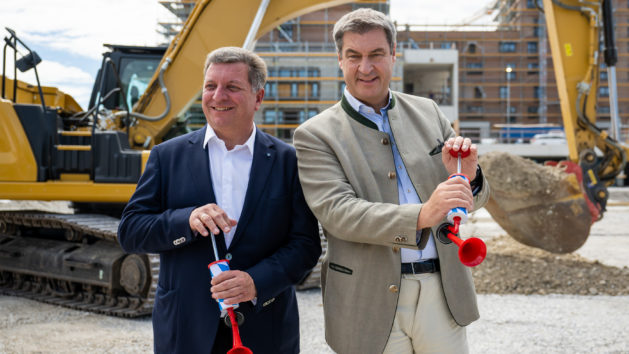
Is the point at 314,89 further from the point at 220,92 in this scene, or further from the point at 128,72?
the point at 220,92

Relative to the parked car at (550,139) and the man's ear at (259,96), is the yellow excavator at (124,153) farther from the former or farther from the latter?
the parked car at (550,139)

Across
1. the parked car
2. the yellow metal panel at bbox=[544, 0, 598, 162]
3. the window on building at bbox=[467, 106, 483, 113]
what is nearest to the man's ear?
the yellow metal panel at bbox=[544, 0, 598, 162]

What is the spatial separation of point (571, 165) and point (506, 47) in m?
50.7

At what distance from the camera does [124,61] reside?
6.91 m

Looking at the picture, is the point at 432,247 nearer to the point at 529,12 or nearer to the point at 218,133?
the point at 218,133

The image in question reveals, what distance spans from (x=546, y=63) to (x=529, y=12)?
534 centimetres

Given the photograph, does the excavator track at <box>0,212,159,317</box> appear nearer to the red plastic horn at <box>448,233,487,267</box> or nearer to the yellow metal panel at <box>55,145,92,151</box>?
the yellow metal panel at <box>55,145,92,151</box>

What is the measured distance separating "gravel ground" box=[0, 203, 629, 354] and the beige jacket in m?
2.32

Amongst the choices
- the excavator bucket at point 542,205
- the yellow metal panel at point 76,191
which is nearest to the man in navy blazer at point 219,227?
the yellow metal panel at point 76,191

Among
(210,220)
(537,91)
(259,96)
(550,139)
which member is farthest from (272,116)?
(210,220)

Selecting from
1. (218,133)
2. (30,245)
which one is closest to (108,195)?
(30,245)

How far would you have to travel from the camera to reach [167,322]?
2.05 meters

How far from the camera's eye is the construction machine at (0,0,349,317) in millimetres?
5426

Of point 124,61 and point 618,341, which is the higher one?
point 124,61
